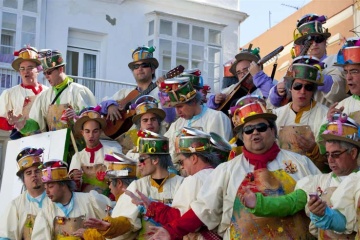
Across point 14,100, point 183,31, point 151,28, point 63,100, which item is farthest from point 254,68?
point 183,31

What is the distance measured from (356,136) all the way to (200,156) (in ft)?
5.07

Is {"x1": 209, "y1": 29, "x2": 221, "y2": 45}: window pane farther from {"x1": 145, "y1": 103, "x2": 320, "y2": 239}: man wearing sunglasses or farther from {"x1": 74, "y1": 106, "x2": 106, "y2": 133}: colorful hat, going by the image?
{"x1": 145, "y1": 103, "x2": 320, "y2": 239}: man wearing sunglasses

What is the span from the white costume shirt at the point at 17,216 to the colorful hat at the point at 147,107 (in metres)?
1.46

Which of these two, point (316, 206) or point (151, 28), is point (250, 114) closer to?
point (316, 206)

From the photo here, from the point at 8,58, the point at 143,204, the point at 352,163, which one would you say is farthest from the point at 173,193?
the point at 8,58

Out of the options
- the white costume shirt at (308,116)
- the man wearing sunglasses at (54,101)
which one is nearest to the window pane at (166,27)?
the man wearing sunglasses at (54,101)

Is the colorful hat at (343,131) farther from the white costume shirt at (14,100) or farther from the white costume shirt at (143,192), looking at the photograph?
the white costume shirt at (14,100)

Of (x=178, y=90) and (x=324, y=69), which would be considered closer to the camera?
(x=324, y=69)

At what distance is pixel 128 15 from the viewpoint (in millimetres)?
18781

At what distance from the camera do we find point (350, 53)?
6.59 metres

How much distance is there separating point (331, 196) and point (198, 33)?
14895 millimetres

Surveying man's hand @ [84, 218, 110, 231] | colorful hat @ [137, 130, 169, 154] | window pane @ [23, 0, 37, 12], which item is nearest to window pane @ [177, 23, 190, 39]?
window pane @ [23, 0, 37, 12]

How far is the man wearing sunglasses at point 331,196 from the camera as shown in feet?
16.5

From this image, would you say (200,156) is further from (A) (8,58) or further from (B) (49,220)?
(A) (8,58)
